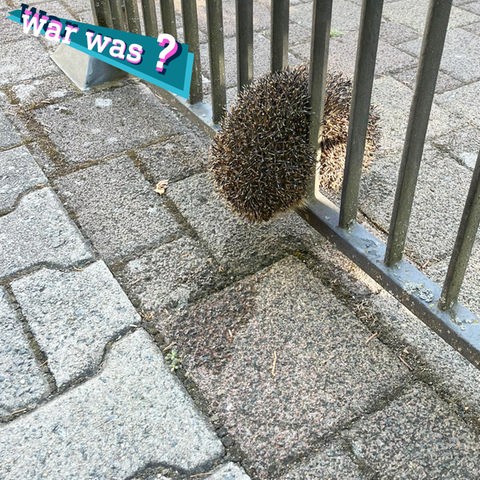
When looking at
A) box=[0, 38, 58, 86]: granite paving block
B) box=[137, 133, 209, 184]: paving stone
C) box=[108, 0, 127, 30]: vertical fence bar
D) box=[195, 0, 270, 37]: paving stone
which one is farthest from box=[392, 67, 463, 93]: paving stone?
box=[0, 38, 58, 86]: granite paving block

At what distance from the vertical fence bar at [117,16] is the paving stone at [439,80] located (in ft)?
5.40

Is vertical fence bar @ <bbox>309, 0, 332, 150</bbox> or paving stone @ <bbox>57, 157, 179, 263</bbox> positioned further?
paving stone @ <bbox>57, 157, 179, 263</bbox>

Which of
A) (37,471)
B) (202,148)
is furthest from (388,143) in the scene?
(37,471)

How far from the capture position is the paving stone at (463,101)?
3180 millimetres

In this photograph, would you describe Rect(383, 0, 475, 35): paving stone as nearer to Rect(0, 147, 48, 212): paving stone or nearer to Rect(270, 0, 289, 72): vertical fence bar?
Rect(270, 0, 289, 72): vertical fence bar

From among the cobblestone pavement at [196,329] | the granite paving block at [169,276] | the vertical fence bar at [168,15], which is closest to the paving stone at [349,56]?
the cobblestone pavement at [196,329]

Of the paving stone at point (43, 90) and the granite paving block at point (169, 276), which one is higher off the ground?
the paving stone at point (43, 90)

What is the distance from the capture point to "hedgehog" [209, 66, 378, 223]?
2.04 meters

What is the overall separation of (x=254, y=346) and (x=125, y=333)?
450 millimetres

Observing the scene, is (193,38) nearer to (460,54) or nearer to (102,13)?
(102,13)

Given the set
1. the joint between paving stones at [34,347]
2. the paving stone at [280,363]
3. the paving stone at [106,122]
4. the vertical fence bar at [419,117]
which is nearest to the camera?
the vertical fence bar at [419,117]

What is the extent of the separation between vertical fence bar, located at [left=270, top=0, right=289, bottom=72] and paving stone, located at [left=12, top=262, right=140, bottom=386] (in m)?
1.03

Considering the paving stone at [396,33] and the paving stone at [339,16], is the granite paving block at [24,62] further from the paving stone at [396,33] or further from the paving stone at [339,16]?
the paving stone at [396,33]

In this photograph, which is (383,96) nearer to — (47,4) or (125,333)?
(125,333)
